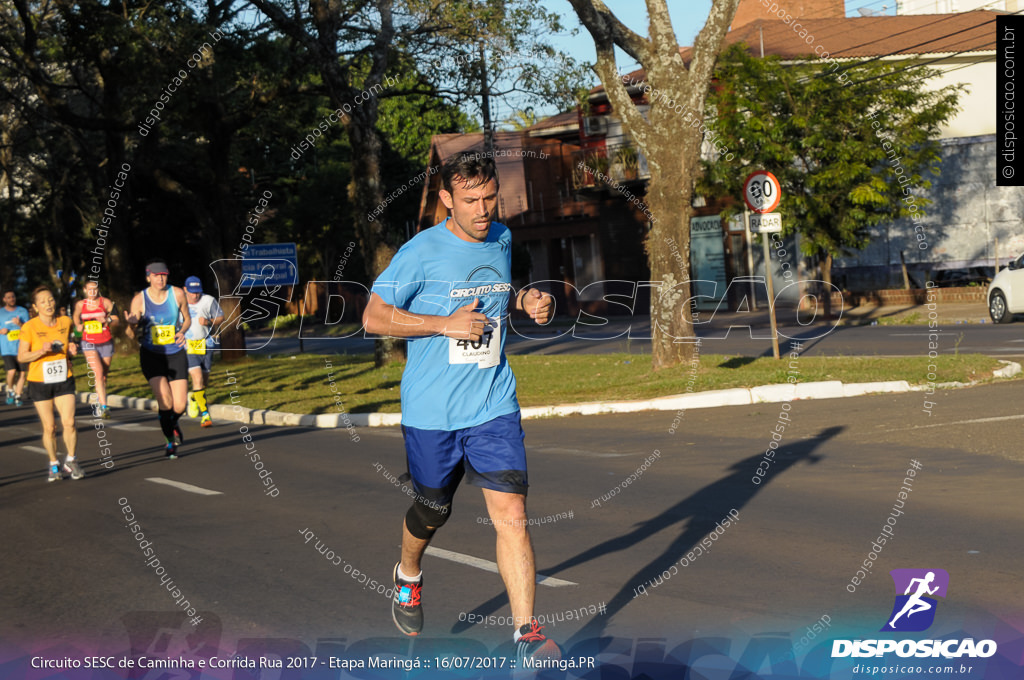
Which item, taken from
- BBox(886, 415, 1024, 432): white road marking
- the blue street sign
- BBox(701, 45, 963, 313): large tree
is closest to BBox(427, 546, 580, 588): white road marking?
BBox(886, 415, 1024, 432): white road marking

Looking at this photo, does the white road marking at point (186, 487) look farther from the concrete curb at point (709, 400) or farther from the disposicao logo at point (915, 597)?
the disposicao logo at point (915, 597)

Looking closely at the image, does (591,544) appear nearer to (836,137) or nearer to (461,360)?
(461,360)

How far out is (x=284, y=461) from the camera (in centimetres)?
1164

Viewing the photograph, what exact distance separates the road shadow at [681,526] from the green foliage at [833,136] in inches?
748

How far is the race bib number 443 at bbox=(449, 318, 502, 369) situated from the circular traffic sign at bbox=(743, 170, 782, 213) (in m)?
11.7

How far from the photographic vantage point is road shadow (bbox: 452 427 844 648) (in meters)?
5.58

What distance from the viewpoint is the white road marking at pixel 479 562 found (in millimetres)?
5988

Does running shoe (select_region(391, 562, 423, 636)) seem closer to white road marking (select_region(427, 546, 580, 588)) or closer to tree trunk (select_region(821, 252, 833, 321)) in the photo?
white road marking (select_region(427, 546, 580, 588))

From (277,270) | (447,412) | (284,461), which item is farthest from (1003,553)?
(277,270)

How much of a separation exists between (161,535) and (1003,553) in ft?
18.5

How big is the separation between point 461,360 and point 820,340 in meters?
18.4

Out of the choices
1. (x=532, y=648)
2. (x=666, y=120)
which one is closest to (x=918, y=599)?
(x=532, y=648)

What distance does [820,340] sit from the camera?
22.0 m

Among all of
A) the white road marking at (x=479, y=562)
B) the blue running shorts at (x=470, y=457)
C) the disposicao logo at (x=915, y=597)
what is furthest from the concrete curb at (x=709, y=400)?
the blue running shorts at (x=470, y=457)
